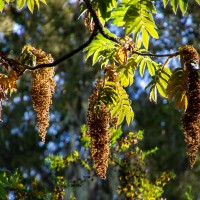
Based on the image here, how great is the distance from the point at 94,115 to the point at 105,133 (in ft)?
0.27

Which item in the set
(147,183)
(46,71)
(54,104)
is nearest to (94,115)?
(46,71)

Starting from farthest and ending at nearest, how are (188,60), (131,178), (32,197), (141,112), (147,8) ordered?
(141,112) → (131,178) → (32,197) → (147,8) → (188,60)

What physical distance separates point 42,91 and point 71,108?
10378 mm

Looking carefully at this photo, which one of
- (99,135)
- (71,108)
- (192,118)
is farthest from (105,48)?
(71,108)

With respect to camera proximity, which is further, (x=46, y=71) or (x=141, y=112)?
(x=141, y=112)

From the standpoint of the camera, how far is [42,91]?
6.70ft

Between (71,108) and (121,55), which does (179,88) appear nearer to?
(121,55)

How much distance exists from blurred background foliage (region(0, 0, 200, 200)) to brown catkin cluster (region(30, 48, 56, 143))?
8.59 m

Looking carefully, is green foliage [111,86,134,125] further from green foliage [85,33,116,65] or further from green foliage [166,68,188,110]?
green foliage [166,68,188,110]

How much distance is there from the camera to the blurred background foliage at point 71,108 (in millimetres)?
11586

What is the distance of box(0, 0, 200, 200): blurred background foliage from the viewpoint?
38.0ft

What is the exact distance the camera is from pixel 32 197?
4.15 m

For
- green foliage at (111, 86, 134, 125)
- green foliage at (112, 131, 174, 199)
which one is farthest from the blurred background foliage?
green foliage at (111, 86, 134, 125)

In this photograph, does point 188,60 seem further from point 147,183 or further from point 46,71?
point 147,183
